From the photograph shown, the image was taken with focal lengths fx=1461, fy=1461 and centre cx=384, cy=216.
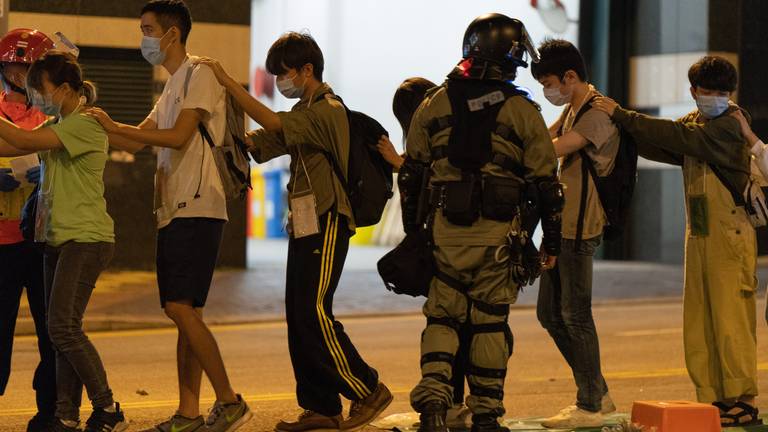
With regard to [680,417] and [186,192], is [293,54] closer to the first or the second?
[186,192]

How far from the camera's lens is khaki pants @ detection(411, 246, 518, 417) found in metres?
6.60

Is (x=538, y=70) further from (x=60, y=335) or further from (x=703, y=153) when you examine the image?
(x=60, y=335)

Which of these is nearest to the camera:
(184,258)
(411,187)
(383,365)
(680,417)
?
(411,187)

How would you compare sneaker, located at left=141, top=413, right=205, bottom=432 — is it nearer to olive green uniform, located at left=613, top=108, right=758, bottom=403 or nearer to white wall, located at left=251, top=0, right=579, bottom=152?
olive green uniform, located at left=613, top=108, right=758, bottom=403

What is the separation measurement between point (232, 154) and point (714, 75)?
2.52 meters

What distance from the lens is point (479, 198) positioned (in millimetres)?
6633

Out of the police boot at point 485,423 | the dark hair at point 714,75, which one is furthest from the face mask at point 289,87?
the dark hair at point 714,75

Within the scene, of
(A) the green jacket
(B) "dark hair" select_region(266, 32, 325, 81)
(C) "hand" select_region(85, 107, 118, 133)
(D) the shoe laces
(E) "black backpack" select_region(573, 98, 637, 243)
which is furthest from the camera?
(E) "black backpack" select_region(573, 98, 637, 243)

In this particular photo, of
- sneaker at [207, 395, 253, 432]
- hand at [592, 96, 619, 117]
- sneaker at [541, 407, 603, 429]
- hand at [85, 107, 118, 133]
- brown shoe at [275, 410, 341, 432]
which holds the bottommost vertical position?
sneaker at [541, 407, 603, 429]

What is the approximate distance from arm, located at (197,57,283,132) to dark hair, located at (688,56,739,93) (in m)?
2.21

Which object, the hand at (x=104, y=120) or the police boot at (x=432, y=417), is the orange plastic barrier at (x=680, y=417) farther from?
the hand at (x=104, y=120)

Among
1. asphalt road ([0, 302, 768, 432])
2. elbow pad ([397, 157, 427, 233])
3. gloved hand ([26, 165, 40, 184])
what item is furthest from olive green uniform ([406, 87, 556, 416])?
gloved hand ([26, 165, 40, 184])

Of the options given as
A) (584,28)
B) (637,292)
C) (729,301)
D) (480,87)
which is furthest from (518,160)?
(584,28)

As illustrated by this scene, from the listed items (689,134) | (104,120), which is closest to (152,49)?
(104,120)
